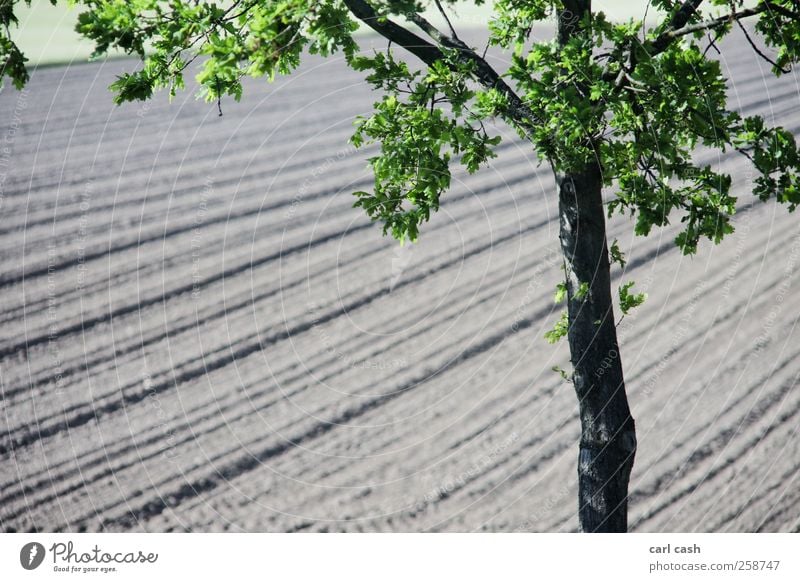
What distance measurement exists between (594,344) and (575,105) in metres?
0.87

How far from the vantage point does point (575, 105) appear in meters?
2.21

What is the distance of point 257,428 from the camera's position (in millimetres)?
4125

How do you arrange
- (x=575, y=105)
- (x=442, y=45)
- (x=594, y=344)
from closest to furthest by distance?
1. (x=575, y=105)
2. (x=442, y=45)
3. (x=594, y=344)

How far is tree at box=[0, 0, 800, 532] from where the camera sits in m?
2.19
